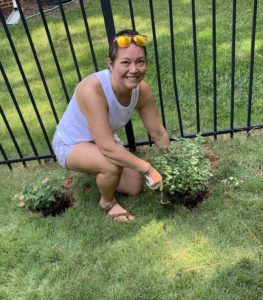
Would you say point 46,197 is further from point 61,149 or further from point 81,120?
point 81,120

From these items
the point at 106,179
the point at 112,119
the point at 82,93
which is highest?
the point at 82,93

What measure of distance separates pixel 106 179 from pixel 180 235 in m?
0.62

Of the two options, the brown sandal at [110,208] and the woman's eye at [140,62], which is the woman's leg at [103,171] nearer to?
the brown sandal at [110,208]

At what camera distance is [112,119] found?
3.05 meters

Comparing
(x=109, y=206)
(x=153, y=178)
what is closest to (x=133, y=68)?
(x=153, y=178)

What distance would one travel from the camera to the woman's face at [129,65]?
8.54ft

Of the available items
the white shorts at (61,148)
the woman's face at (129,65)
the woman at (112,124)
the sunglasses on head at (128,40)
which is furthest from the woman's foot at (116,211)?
the sunglasses on head at (128,40)

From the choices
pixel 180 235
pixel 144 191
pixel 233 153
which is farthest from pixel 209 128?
pixel 180 235

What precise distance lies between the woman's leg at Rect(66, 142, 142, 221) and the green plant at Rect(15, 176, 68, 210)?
21cm

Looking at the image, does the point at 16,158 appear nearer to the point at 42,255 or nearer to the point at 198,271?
the point at 42,255

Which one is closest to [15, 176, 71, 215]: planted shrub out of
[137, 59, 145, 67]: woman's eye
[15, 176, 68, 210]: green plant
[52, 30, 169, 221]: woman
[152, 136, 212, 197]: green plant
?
[15, 176, 68, 210]: green plant

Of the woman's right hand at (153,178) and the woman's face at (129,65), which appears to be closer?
the woman's face at (129,65)

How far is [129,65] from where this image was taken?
2645 mm

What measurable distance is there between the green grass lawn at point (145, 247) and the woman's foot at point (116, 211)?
0.04 m
